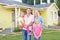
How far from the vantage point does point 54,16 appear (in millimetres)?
31688

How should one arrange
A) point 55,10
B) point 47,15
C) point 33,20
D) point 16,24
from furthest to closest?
point 55,10
point 47,15
point 16,24
point 33,20

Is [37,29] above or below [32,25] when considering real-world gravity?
below

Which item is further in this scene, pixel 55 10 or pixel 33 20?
pixel 55 10

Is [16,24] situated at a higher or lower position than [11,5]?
lower

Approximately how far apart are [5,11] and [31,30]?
53.2 feet

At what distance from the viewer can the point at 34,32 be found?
347 inches

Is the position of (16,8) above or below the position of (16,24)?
above

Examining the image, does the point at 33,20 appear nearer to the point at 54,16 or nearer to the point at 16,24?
the point at 16,24

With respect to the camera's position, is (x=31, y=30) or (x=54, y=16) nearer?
(x=31, y=30)

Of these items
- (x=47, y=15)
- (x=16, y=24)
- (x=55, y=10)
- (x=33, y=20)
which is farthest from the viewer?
(x=55, y=10)

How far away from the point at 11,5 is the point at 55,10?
964 centimetres

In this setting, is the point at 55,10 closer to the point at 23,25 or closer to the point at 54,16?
the point at 54,16

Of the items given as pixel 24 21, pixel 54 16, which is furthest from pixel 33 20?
pixel 54 16

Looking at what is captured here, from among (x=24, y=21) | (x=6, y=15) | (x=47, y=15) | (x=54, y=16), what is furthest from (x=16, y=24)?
(x=24, y=21)
